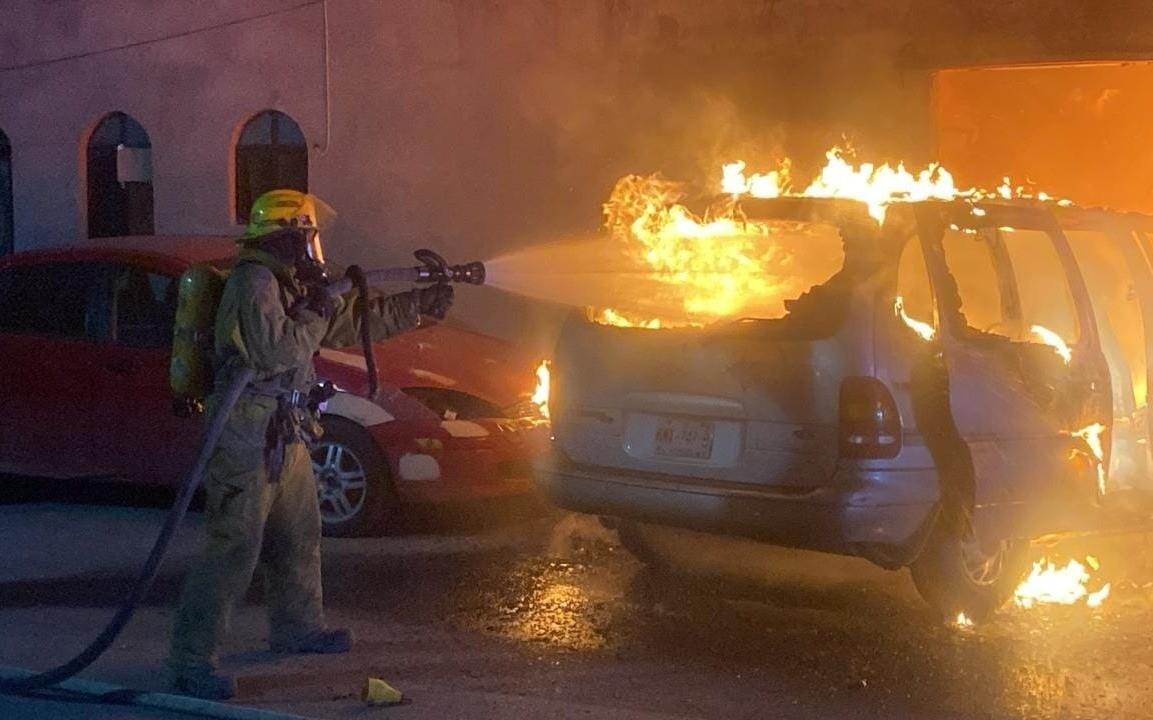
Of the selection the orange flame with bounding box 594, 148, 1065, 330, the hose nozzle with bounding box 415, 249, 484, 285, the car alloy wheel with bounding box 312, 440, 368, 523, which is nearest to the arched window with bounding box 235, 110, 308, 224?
the car alloy wheel with bounding box 312, 440, 368, 523

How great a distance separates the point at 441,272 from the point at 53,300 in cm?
402

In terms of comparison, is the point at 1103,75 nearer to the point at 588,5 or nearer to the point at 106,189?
the point at 588,5

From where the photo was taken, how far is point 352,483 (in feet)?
27.6

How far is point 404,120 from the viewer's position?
12.5m

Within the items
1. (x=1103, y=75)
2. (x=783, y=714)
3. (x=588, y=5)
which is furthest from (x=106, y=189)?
(x=783, y=714)

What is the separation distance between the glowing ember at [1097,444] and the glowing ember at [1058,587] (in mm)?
634

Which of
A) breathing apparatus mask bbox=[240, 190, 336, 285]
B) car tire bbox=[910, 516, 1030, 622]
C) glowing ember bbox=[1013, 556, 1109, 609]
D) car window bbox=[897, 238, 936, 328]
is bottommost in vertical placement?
glowing ember bbox=[1013, 556, 1109, 609]

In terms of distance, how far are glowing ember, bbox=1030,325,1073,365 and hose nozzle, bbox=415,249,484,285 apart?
236 cm

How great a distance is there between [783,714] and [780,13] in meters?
6.71

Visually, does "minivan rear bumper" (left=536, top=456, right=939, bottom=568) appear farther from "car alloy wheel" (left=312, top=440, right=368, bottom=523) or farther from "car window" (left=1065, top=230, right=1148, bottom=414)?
"car alloy wheel" (left=312, top=440, right=368, bottom=523)

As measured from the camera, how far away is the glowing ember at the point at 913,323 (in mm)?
6113

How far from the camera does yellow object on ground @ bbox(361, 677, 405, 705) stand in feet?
18.2

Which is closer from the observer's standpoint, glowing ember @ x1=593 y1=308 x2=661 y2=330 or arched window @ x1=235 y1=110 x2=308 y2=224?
glowing ember @ x1=593 y1=308 x2=661 y2=330

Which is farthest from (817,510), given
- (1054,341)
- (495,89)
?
(495,89)
